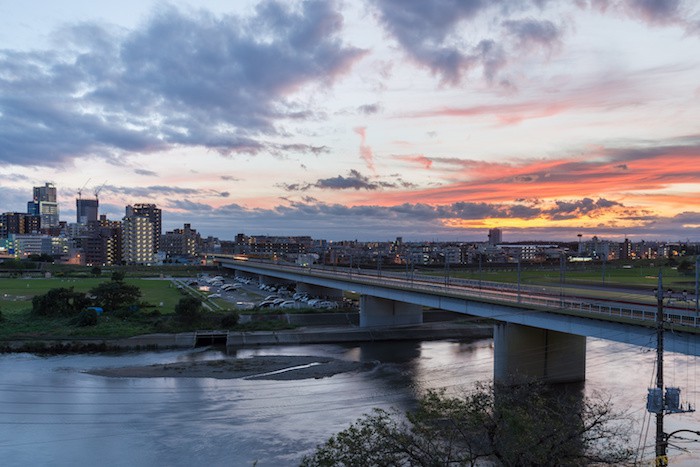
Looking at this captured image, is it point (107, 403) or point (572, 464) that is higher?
point (572, 464)

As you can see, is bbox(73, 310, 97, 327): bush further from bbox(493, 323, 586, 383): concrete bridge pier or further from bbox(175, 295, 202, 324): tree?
bbox(493, 323, 586, 383): concrete bridge pier

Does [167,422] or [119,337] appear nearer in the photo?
[167,422]

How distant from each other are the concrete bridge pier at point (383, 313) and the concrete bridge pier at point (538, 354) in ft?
75.0

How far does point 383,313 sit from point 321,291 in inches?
1109

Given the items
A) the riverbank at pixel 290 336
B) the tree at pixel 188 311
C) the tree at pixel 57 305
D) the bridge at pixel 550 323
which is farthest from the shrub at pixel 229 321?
the bridge at pixel 550 323

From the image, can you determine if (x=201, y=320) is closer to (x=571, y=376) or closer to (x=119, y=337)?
(x=119, y=337)

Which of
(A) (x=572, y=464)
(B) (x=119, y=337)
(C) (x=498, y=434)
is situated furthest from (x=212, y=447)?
(B) (x=119, y=337)

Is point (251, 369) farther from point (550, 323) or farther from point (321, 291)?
point (321, 291)

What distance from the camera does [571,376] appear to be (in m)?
37.7

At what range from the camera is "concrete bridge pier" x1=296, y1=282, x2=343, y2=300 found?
8569 centimetres

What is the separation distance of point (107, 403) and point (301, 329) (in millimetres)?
27697

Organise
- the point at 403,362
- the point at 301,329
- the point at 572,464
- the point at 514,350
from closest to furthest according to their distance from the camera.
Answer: the point at 572,464, the point at 514,350, the point at 403,362, the point at 301,329

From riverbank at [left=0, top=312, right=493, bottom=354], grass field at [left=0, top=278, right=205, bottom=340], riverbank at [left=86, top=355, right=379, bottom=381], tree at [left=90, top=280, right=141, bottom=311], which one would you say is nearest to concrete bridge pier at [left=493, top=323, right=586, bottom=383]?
riverbank at [left=86, top=355, right=379, bottom=381]

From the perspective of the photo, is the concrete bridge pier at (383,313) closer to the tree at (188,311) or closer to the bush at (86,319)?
the tree at (188,311)
